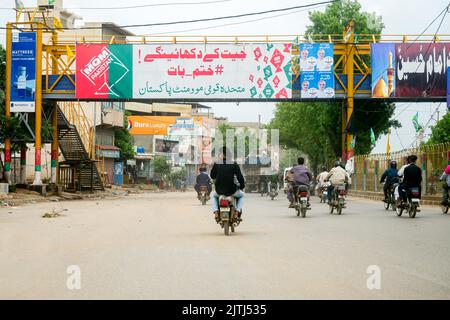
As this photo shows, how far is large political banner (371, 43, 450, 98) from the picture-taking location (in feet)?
125

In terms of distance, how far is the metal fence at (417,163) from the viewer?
27.7 metres

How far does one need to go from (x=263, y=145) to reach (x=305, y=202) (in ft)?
213

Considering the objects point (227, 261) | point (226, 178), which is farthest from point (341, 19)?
point (227, 261)

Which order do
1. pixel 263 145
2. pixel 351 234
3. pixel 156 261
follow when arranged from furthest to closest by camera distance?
pixel 263 145 < pixel 351 234 < pixel 156 261

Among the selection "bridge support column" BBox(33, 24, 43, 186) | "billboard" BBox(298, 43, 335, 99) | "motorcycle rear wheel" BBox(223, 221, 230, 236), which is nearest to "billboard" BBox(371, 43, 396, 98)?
"billboard" BBox(298, 43, 335, 99)

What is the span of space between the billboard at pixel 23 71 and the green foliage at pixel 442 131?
37.0 m

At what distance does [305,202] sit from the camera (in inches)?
770

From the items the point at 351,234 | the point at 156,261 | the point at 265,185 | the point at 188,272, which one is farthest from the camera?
the point at 265,185

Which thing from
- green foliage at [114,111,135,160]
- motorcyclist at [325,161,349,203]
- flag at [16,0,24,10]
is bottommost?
motorcyclist at [325,161,349,203]

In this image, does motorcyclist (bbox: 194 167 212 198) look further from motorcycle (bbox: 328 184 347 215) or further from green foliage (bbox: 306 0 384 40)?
green foliage (bbox: 306 0 384 40)

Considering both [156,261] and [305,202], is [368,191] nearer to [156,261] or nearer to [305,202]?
[305,202]

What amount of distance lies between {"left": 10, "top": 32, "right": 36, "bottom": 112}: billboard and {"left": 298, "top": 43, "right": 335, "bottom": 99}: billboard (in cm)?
1460

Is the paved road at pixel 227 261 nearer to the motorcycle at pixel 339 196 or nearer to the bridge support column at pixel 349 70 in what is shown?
the motorcycle at pixel 339 196
